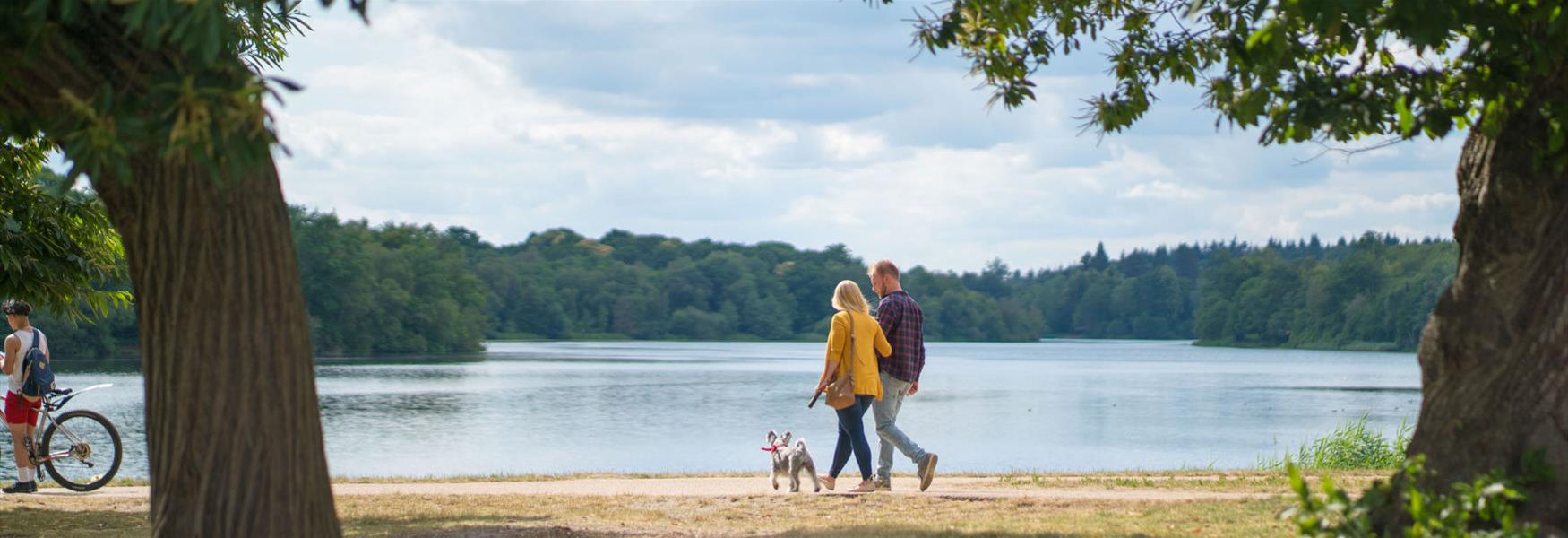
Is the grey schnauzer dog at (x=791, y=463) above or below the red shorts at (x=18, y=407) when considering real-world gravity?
below

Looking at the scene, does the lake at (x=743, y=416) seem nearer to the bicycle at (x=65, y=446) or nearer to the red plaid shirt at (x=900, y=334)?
the bicycle at (x=65, y=446)

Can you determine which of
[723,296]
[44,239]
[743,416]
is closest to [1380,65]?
[44,239]

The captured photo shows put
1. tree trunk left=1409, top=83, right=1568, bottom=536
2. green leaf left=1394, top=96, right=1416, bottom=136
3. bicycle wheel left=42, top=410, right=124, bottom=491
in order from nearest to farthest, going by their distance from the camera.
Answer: tree trunk left=1409, top=83, right=1568, bottom=536 → green leaf left=1394, top=96, right=1416, bottom=136 → bicycle wheel left=42, top=410, right=124, bottom=491

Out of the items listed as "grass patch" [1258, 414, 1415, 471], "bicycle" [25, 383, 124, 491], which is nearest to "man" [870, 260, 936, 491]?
"grass patch" [1258, 414, 1415, 471]

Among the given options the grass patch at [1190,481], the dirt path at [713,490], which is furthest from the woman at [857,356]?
the grass patch at [1190,481]

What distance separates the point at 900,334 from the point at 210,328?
5.16 metres

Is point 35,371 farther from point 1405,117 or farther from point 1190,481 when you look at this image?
point 1405,117

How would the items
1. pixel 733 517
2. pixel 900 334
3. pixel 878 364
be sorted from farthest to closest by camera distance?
pixel 878 364 < pixel 900 334 < pixel 733 517

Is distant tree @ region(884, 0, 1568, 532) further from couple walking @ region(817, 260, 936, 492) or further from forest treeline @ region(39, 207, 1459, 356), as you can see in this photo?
forest treeline @ region(39, 207, 1459, 356)

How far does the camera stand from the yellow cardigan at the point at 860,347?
8.51 meters

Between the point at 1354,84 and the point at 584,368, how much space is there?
159ft

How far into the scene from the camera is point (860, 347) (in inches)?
337

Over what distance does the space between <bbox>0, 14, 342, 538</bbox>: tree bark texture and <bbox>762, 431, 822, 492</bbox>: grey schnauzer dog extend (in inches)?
174

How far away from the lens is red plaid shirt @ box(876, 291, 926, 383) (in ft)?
29.0
